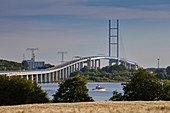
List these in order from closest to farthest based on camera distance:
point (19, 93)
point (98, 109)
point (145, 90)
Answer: point (98, 109), point (19, 93), point (145, 90)

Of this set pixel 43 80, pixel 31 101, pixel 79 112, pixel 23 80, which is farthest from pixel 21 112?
pixel 43 80

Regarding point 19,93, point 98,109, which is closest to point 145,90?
point 19,93

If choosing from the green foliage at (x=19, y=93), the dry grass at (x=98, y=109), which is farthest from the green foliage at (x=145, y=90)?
the dry grass at (x=98, y=109)

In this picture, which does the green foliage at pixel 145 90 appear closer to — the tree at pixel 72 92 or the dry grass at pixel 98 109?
the tree at pixel 72 92

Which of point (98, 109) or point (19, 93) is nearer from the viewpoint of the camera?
point (98, 109)

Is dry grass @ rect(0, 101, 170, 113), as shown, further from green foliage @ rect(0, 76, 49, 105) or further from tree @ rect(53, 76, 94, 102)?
tree @ rect(53, 76, 94, 102)

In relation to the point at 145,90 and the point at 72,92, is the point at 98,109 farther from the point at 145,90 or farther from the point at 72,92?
the point at 145,90
